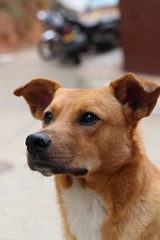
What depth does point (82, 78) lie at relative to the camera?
31.3 ft

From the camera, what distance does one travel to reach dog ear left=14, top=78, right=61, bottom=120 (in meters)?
3.12

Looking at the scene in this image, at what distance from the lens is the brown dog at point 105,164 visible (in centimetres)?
256

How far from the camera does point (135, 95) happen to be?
278 centimetres

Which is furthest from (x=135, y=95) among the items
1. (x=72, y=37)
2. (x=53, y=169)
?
(x=72, y=37)

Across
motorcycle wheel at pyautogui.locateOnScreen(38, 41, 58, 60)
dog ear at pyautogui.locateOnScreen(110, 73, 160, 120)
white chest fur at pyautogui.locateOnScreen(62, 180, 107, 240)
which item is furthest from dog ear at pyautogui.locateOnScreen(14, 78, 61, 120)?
motorcycle wheel at pyautogui.locateOnScreen(38, 41, 58, 60)

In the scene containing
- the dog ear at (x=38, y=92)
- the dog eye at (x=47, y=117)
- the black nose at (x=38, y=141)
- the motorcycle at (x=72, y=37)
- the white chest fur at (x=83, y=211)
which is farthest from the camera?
the motorcycle at (x=72, y=37)

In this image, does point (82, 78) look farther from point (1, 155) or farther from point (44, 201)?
point (44, 201)

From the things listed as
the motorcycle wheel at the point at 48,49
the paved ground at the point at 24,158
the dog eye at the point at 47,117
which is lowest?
the motorcycle wheel at the point at 48,49

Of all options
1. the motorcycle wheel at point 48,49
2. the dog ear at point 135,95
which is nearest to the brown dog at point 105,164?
the dog ear at point 135,95

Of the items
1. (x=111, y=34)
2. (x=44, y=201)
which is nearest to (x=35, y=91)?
(x=44, y=201)

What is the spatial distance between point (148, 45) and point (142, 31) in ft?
1.01

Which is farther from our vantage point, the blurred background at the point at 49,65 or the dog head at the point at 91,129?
the blurred background at the point at 49,65

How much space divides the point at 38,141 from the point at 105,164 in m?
0.45

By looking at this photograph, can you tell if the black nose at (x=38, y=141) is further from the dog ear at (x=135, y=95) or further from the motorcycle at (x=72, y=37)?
the motorcycle at (x=72, y=37)
